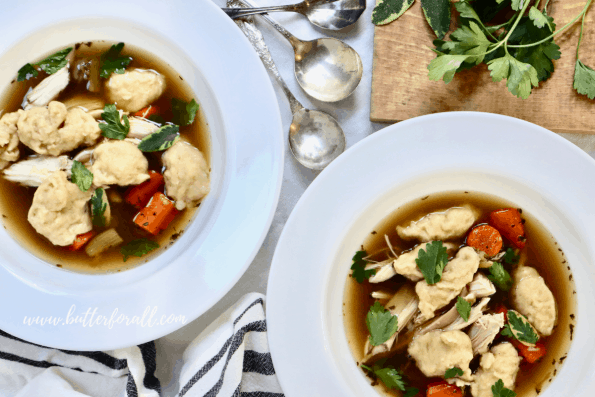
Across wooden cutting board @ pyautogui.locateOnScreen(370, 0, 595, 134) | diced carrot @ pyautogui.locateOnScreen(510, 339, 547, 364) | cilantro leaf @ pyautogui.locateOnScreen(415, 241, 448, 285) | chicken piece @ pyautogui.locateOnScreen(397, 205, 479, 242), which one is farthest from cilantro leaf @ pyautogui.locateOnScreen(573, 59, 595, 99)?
diced carrot @ pyautogui.locateOnScreen(510, 339, 547, 364)

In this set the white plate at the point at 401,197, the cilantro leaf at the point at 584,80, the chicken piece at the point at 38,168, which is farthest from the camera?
the chicken piece at the point at 38,168

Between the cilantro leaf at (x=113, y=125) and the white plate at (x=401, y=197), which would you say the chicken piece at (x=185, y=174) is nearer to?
the cilantro leaf at (x=113, y=125)

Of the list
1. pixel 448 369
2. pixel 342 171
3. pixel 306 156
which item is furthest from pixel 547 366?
pixel 306 156

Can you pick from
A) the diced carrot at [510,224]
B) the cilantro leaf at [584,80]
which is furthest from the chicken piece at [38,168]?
the cilantro leaf at [584,80]

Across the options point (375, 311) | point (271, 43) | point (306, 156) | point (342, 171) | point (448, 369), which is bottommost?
point (448, 369)

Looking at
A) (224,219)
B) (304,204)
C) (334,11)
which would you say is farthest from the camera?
(334,11)

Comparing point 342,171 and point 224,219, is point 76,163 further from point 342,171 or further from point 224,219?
point 342,171
